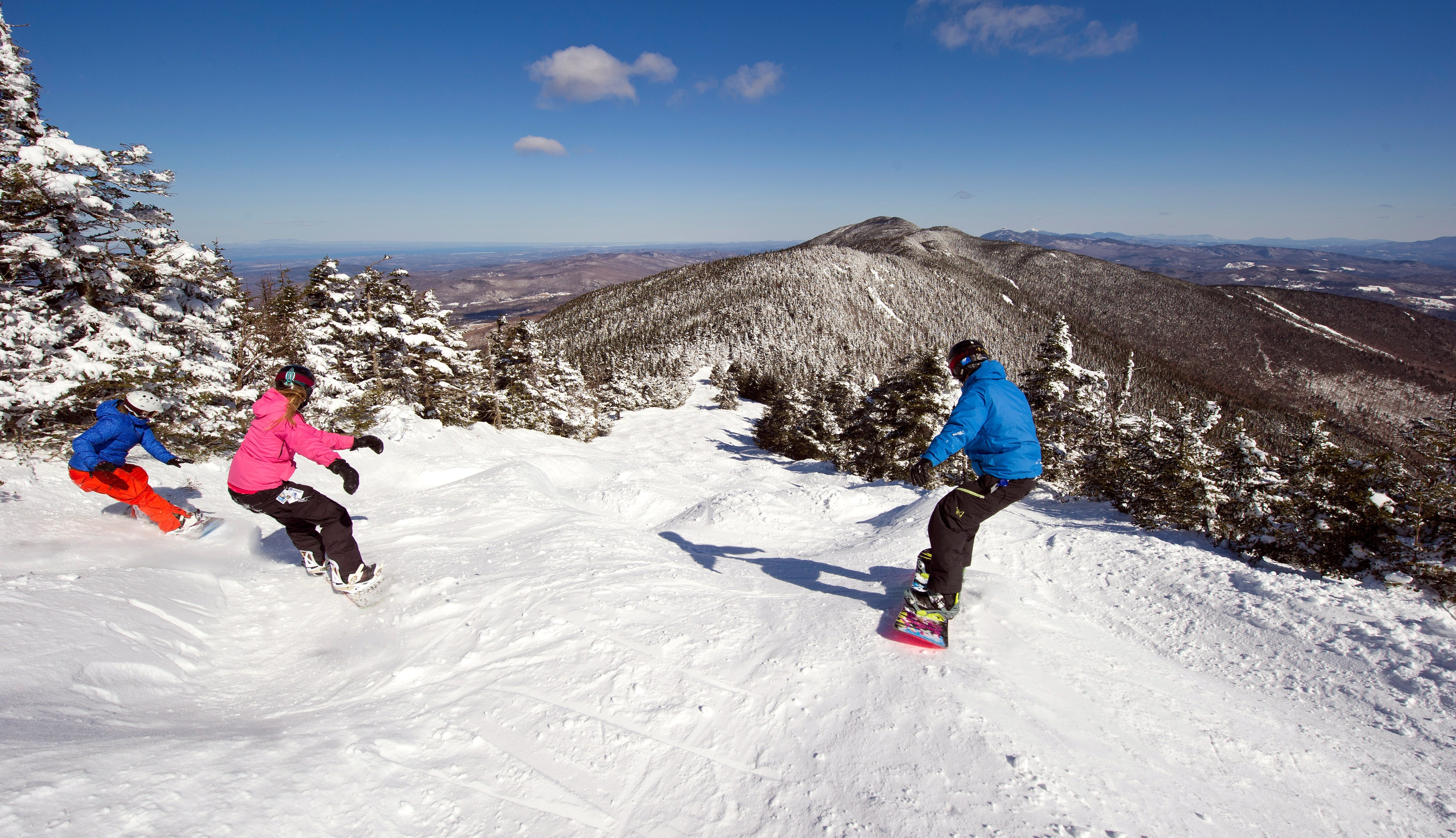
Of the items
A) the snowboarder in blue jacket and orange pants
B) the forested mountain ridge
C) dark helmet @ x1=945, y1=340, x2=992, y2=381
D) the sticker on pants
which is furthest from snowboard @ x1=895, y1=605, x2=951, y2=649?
the forested mountain ridge

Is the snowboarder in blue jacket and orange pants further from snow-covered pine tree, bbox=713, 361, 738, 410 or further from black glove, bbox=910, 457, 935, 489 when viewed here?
snow-covered pine tree, bbox=713, 361, 738, 410

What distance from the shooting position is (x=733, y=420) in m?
49.7

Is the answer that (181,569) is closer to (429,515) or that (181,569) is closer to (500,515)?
(429,515)

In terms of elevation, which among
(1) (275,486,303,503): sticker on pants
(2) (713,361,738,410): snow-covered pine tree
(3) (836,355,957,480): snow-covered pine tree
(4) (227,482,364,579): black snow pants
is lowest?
(2) (713,361,738,410): snow-covered pine tree

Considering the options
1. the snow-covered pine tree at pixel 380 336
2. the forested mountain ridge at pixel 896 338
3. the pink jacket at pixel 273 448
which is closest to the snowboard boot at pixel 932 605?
the pink jacket at pixel 273 448

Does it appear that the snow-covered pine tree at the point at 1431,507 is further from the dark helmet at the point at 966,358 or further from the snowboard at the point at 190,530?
the snowboard at the point at 190,530

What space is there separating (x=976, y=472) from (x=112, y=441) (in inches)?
399

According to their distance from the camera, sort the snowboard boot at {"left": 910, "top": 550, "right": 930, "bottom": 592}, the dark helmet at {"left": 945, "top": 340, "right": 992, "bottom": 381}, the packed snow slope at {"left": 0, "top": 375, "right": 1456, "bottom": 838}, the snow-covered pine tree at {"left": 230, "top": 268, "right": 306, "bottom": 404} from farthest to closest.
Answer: the snow-covered pine tree at {"left": 230, "top": 268, "right": 306, "bottom": 404} → the dark helmet at {"left": 945, "top": 340, "right": 992, "bottom": 381} → the snowboard boot at {"left": 910, "top": 550, "right": 930, "bottom": 592} → the packed snow slope at {"left": 0, "top": 375, "right": 1456, "bottom": 838}

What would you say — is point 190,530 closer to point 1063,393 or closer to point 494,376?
point 494,376

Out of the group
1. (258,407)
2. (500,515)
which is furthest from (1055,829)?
(500,515)

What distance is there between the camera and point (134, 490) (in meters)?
6.52

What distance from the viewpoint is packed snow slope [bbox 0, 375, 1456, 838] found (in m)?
3.07

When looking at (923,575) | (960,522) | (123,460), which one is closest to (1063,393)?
(960,522)

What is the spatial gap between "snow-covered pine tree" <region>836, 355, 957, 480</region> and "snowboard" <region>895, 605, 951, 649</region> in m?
16.0
